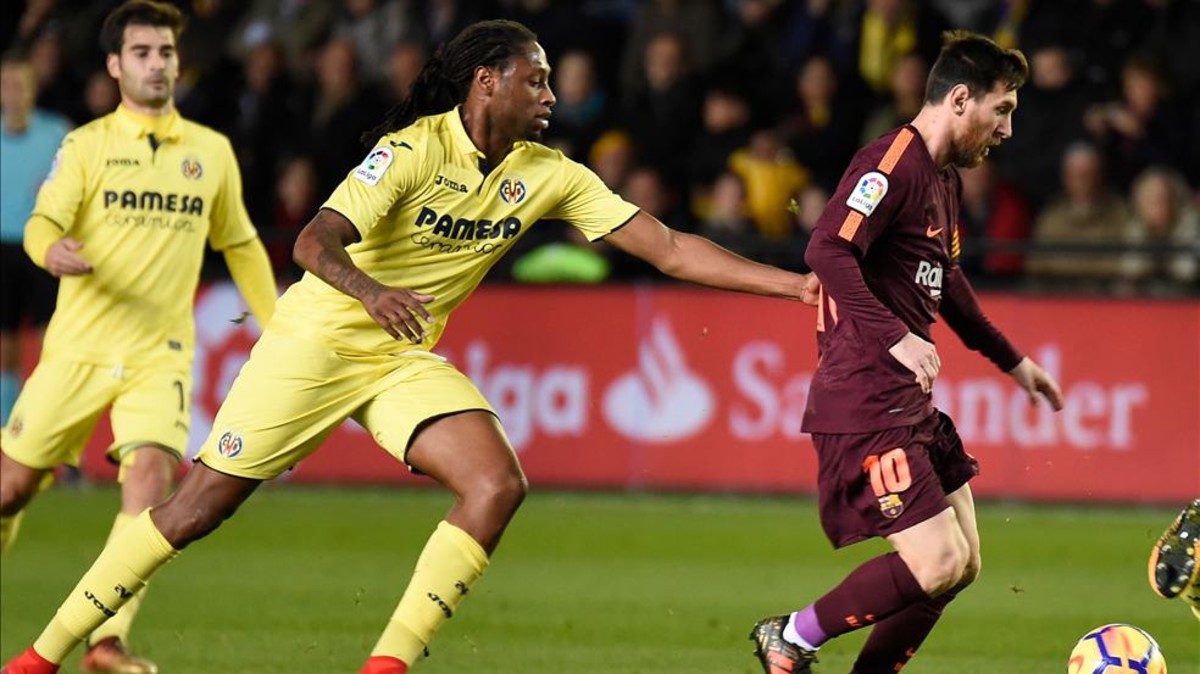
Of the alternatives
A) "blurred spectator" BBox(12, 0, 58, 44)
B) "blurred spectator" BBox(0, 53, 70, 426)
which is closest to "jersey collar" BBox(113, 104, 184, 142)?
"blurred spectator" BBox(0, 53, 70, 426)

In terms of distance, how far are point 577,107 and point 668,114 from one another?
729 millimetres

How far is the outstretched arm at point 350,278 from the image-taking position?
20.8 feet

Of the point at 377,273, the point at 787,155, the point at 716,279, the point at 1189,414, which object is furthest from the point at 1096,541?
the point at 377,273

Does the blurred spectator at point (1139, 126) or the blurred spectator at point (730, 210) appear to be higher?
the blurred spectator at point (1139, 126)

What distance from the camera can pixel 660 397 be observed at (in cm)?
1466

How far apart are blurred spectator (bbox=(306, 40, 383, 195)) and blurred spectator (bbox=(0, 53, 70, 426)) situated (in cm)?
404

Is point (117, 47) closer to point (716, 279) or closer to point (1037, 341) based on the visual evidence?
point (716, 279)

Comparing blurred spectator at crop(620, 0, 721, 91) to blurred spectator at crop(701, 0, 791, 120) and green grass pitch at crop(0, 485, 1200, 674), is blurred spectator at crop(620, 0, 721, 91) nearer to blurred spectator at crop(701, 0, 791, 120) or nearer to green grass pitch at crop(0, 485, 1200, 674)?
blurred spectator at crop(701, 0, 791, 120)

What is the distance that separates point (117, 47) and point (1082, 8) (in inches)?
364

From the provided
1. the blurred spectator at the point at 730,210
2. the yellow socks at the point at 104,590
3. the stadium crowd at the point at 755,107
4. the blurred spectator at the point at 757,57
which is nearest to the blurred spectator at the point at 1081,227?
the stadium crowd at the point at 755,107

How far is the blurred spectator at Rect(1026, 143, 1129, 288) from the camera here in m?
14.7

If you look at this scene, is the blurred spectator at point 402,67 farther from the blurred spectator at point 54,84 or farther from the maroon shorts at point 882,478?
the maroon shorts at point 882,478

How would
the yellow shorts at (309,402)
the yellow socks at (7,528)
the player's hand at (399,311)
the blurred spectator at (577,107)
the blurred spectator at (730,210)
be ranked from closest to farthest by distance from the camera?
the player's hand at (399,311) → the yellow shorts at (309,402) → the yellow socks at (7,528) → the blurred spectator at (730,210) → the blurred spectator at (577,107)

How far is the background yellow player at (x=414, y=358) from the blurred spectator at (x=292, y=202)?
8.99m
